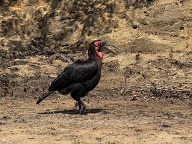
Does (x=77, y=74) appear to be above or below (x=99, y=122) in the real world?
above

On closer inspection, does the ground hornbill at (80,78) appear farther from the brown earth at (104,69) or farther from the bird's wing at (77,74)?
the brown earth at (104,69)

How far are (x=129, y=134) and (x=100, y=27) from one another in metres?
8.31

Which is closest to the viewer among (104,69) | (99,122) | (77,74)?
(99,122)

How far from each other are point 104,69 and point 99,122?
527 cm

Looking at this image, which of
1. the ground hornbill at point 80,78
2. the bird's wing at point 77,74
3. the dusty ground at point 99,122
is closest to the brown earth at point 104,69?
the dusty ground at point 99,122

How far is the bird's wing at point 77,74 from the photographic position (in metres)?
10.3

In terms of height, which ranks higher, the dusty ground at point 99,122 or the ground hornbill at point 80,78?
the ground hornbill at point 80,78

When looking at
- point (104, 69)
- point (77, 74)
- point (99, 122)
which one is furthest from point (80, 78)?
point (104, 69)

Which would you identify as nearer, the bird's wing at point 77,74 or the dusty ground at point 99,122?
the dusty ground at point 99,122

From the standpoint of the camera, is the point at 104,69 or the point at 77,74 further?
the point at 104,69

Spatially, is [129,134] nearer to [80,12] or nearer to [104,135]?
[104,135]

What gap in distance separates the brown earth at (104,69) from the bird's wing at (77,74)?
2.19ft

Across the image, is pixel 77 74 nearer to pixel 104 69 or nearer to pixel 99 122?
pixel 99 122

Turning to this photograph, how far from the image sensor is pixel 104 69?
568 inches
